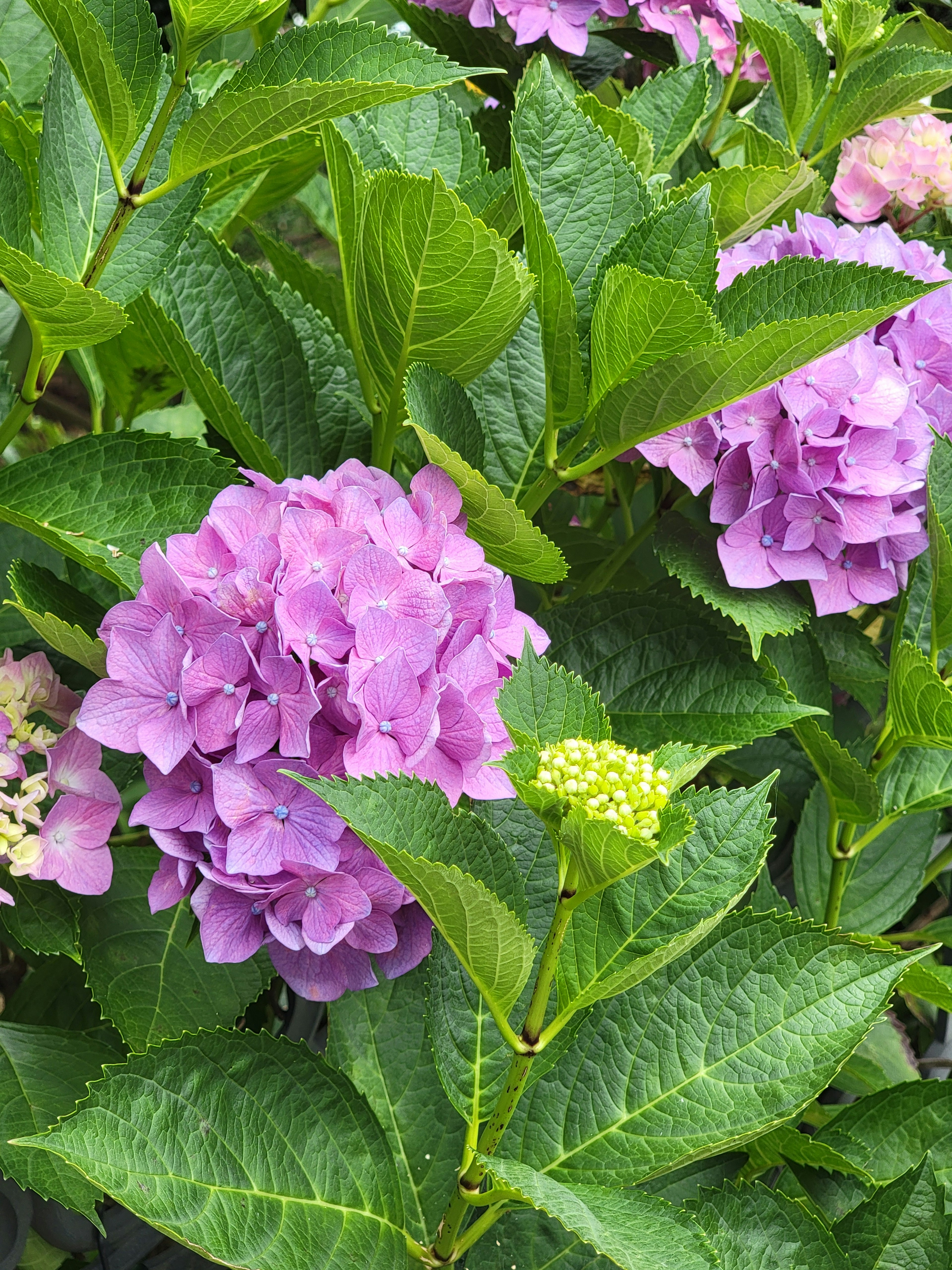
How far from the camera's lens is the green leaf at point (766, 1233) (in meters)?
0.65

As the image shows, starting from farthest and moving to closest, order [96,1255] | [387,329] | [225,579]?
1. [96,1255]
2. [387,329]
3. [225,579]

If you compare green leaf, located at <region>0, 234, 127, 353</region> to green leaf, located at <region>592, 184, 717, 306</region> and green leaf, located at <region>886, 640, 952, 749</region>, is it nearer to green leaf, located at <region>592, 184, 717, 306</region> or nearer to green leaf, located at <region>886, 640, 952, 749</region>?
green leaf, located at <region>592, 184, 717, 306</region>

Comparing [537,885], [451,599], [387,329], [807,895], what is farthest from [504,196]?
[807,895]

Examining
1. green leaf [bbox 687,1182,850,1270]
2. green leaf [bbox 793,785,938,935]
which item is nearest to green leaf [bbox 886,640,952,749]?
green leaf [bbox 793,785,938,935]

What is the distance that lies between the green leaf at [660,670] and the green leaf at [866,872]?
0.18m

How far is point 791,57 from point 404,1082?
0.81 m

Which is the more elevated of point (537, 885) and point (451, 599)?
point (451, 599)

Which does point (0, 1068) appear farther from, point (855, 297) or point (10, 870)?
point (855, 297)

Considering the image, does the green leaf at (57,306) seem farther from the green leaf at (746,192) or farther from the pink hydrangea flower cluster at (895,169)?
the pink hydrangea flower cluster at (895,169)

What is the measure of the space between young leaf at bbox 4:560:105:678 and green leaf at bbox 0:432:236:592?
0.02m

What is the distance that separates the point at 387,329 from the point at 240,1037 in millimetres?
402

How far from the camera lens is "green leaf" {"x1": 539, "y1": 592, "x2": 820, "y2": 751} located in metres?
0.73

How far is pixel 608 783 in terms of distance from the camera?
1.55 feet

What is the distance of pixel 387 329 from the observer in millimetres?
686
